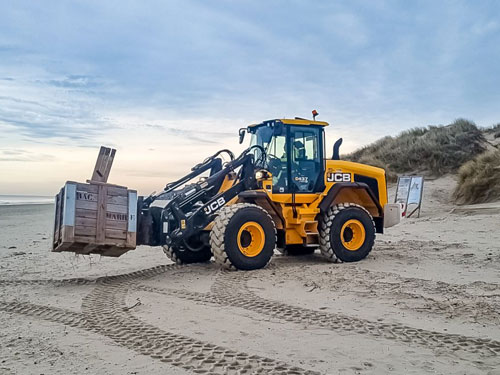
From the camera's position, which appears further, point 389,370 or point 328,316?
point 328,316

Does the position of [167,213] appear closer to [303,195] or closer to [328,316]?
[303,195]

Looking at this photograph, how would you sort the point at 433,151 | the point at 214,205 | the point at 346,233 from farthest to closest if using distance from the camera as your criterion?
the point at 433,151 < the point at 346,233 < the point at 214,205

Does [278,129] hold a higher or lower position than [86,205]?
higher

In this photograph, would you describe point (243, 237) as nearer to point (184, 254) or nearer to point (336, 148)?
point (184, 254)

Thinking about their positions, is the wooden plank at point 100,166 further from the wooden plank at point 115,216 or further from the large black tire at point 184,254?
the large black tire at point 184,254

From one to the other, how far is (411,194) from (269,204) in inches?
455

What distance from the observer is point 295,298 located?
6.80 m

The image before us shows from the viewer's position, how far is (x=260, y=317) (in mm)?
5891

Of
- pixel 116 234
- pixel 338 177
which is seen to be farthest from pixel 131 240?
pixel 338 177

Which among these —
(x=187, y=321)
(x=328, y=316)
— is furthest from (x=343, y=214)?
(x=187, y=321)

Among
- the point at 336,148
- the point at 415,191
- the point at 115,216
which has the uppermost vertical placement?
the point at 336,148

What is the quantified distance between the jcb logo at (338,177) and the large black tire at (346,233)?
0.53 m

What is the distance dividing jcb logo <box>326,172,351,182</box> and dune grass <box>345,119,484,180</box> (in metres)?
16.4

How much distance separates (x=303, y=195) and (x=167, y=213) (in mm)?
2712
